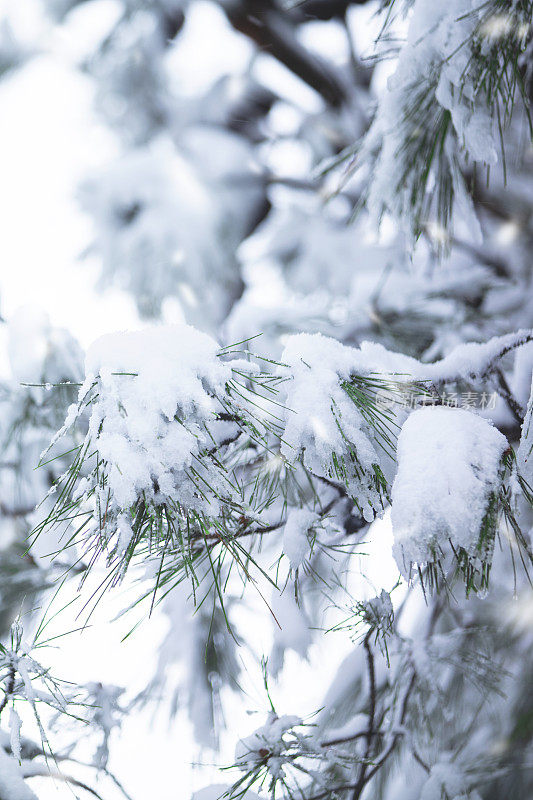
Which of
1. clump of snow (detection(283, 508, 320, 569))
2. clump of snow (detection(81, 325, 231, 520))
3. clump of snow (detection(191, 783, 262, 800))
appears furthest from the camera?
clump of snow (detection(191, 783, 262, 800))

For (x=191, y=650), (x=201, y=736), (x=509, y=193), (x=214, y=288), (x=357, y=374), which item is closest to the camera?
(x=357, y=374)

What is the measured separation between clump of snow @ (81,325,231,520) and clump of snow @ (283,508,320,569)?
21 centimetres

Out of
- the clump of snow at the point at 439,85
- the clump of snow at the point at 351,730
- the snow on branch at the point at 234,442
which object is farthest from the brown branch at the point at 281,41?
the clump of snow at the point at 351,730

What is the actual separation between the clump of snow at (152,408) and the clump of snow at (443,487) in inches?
6.6

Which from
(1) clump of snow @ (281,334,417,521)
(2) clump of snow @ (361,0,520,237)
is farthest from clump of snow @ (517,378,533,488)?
(2) clump of snow @ (361,0,520,237)

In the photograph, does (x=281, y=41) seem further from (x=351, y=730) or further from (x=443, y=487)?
(x=351, y=730)

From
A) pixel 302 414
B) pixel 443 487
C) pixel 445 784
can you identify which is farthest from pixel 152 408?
pixel 445 784

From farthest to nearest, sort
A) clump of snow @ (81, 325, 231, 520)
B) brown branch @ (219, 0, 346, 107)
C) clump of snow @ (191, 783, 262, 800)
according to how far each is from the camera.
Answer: brown branch @ (219, 0, 346, 107)
clump of snow @ (191, 783, 262, 800)
clump of snow @ (81, 325, 231, 520)

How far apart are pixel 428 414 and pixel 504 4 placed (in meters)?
0.51

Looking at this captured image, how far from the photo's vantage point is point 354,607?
731 mm

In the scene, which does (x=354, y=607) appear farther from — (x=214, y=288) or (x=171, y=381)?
(x=214, y=288)

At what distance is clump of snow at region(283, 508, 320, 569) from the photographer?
0.62 meters

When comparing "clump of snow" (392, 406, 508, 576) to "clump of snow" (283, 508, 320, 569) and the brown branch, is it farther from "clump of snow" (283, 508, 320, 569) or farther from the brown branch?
the brown branch

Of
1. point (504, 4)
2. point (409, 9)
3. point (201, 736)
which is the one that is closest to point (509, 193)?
point (409, 9)
